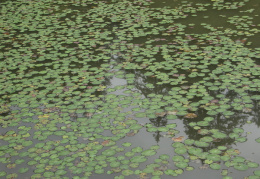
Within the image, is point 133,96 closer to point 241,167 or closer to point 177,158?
point 177,158

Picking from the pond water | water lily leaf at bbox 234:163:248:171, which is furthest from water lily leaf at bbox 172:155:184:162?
water lily leaf at bbox 234:163:248:171

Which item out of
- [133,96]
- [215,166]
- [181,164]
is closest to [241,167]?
[215,166]

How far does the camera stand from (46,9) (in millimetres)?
9578

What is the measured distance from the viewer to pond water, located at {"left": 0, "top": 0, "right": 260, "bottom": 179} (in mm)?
3734

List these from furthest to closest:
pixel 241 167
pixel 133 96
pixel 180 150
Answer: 1. pixel 133 96
2. pixel 180 150
3. pixel 241 167

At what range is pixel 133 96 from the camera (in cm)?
499

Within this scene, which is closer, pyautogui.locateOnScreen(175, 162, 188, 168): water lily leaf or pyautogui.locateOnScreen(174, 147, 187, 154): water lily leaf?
pyautogui.locateOnScreen(175, 162, 188, 168): water lily leaf

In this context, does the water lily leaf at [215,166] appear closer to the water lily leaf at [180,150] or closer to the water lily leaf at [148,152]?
the water lily leaf at [180,150]

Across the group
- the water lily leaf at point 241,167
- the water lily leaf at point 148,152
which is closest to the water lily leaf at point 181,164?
the water lily leaf at point 148,152

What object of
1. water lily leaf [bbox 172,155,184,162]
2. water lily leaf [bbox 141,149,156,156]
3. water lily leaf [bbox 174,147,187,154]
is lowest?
water lily leaf [bbox 141,149,156,156]

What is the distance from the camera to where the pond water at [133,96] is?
373cm

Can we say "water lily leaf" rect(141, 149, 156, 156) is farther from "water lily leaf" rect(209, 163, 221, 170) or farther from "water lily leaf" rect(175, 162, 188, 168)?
"water lily leaf" rect(209, 163, 221, 170)

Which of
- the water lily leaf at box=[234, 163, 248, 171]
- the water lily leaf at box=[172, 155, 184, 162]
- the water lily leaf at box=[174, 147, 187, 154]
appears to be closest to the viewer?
the water lily leaf at box=[234, 163, 248, 171]

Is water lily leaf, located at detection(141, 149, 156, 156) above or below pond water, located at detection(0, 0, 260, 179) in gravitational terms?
below
